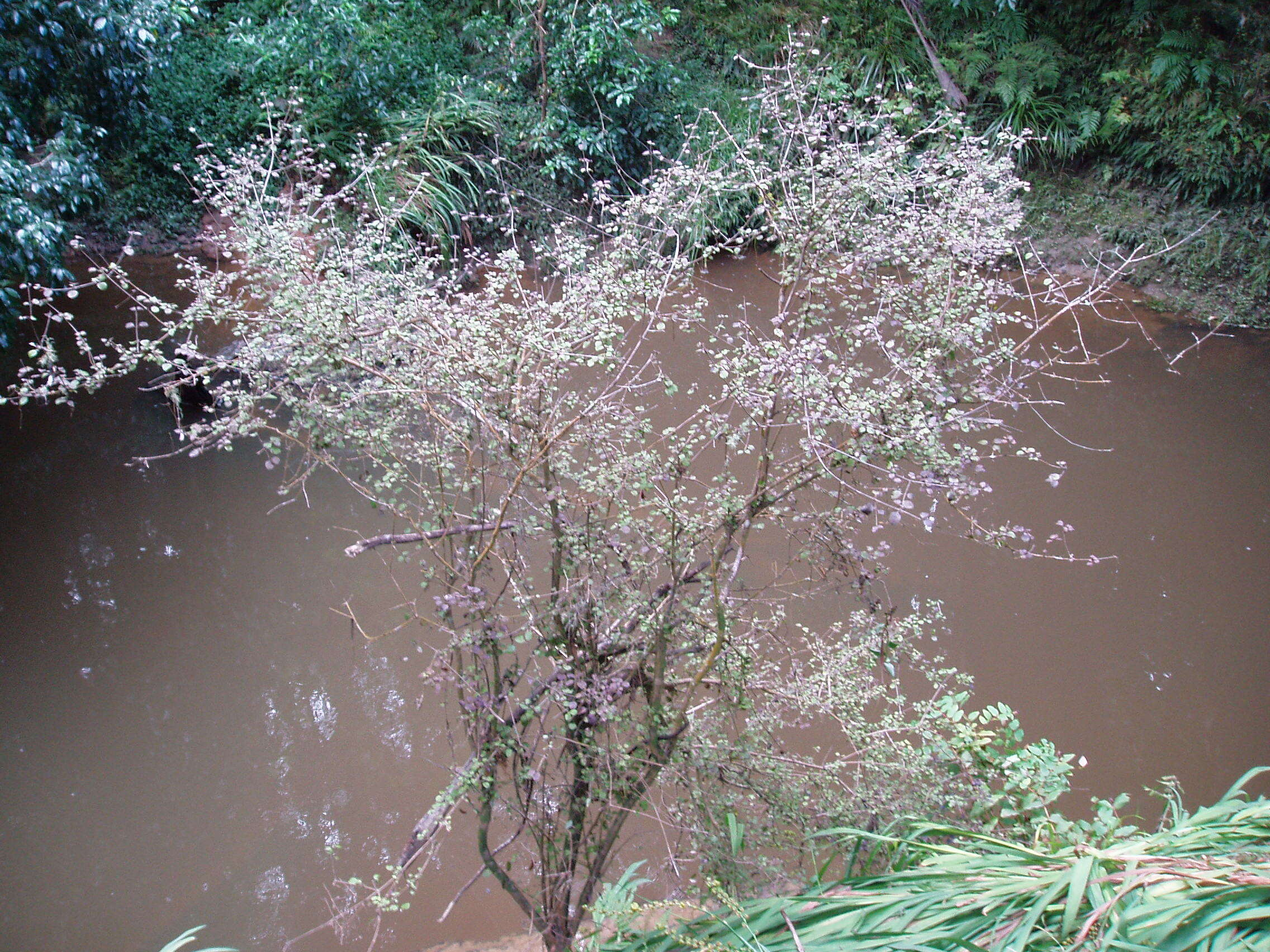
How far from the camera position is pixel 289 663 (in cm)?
353

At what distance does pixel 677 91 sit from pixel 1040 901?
266 inches

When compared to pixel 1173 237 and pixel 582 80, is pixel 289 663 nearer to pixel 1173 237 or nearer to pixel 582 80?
pixel 582 80

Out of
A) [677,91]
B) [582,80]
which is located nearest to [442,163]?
[582,80]

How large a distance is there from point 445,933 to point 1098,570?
3.23 m

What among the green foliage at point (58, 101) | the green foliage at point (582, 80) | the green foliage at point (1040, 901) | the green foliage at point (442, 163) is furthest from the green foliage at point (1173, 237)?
the green foliage at point (58, 101)

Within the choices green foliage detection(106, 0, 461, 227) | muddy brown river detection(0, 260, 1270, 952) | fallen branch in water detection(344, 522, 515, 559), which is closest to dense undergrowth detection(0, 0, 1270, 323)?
green foliage detection(106, 0, 461, 227)

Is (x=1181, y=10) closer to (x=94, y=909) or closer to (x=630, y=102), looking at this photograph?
(x=630, y=102)

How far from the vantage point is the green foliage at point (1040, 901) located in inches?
52.7

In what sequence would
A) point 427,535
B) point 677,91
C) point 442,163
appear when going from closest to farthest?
1. point 427,535
2. point 442,163
3. point 677,91

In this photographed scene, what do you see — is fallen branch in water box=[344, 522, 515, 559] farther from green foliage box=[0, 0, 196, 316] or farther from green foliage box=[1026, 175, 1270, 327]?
green foliage box=[1026, 175, 1270, 327]

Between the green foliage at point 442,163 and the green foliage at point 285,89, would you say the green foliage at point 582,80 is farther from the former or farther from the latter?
the green foliage at point 285,89

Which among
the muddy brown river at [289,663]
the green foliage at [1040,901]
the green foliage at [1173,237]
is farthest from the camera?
the green foliage at [1173,237]

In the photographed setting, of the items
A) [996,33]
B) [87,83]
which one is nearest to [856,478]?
[87,83]

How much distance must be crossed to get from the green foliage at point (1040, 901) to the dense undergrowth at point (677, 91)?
4.60m
